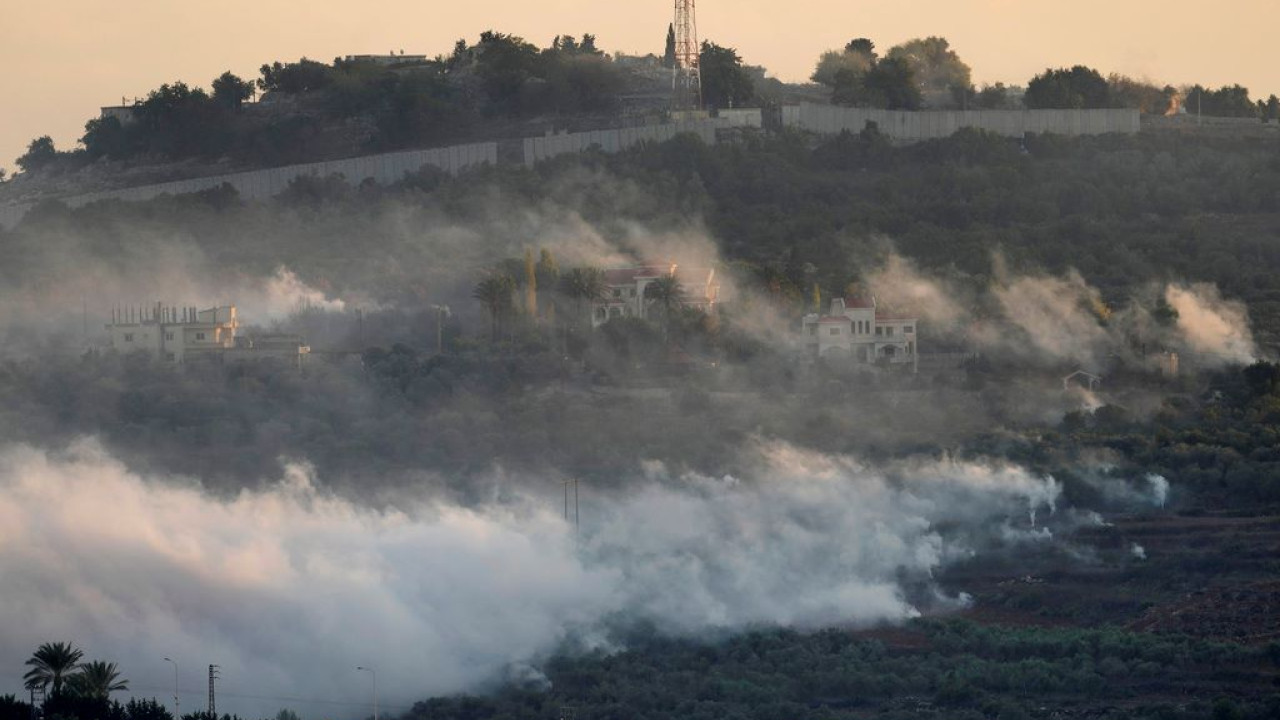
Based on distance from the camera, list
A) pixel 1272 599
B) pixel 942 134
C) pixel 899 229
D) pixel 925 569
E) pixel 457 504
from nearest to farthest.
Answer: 1. pixel 1272 599
2. pixel 925 569
3. pixel 457 504
4. pixel 899 229
5. pixel 942 134

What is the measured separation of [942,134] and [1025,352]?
28114 mm

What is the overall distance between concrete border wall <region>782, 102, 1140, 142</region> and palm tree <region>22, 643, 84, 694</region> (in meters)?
58.2

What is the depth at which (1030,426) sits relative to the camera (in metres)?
82.1

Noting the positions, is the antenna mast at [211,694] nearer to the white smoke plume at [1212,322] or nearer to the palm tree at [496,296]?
the palm tree at [496,296]

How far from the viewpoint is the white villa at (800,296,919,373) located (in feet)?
292

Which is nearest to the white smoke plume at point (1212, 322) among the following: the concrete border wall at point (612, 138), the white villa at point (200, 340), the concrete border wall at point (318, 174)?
the concrete border wall at point (612, 138)

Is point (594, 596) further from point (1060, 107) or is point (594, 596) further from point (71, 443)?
point (1060, 107)

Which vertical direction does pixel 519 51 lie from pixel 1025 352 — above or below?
above

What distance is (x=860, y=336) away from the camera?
89.7m

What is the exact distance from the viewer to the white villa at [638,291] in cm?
9269

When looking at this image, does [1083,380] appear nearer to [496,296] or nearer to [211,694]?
[496,296]

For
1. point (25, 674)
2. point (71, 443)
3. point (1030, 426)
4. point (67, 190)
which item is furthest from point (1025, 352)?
point (67, 190)

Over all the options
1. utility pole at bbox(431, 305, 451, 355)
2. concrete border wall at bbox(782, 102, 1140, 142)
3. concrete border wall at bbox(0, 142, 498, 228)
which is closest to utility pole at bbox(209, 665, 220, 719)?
utility pole at bbox(431, 305, 451, 355)

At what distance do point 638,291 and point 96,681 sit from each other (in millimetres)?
35162
